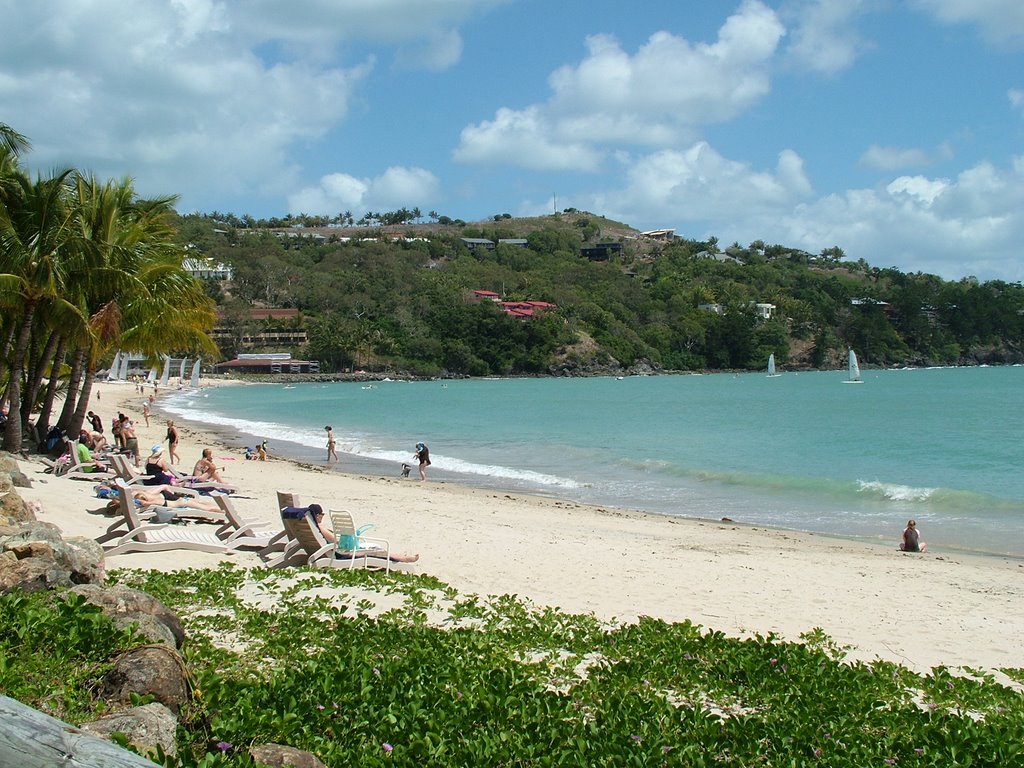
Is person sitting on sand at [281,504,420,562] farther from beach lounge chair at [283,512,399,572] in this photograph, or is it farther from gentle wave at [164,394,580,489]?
gentle wave at [164,394,580,489]

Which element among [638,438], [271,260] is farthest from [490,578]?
[271,260]

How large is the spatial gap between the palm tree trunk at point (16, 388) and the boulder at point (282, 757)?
49.0 ft

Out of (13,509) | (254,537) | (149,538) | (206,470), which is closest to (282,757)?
(13,509)

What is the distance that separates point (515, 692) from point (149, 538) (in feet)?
18.9

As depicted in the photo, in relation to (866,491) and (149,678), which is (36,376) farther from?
(866,491)

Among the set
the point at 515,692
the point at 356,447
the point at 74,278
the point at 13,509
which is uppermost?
the point at 74,278

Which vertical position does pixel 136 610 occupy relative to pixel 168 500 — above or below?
above

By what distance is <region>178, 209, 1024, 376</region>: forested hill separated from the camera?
12569 centimetres

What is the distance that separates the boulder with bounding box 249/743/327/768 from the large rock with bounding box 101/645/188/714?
0.58 metres

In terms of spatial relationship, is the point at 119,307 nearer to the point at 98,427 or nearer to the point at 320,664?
the point at 98,427

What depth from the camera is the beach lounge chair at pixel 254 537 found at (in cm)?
909

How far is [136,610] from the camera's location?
4.52 metres

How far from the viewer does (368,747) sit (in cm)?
348

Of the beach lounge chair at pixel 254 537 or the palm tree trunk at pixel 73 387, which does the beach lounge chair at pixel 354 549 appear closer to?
the beach lounge chair at pixel 254 537
